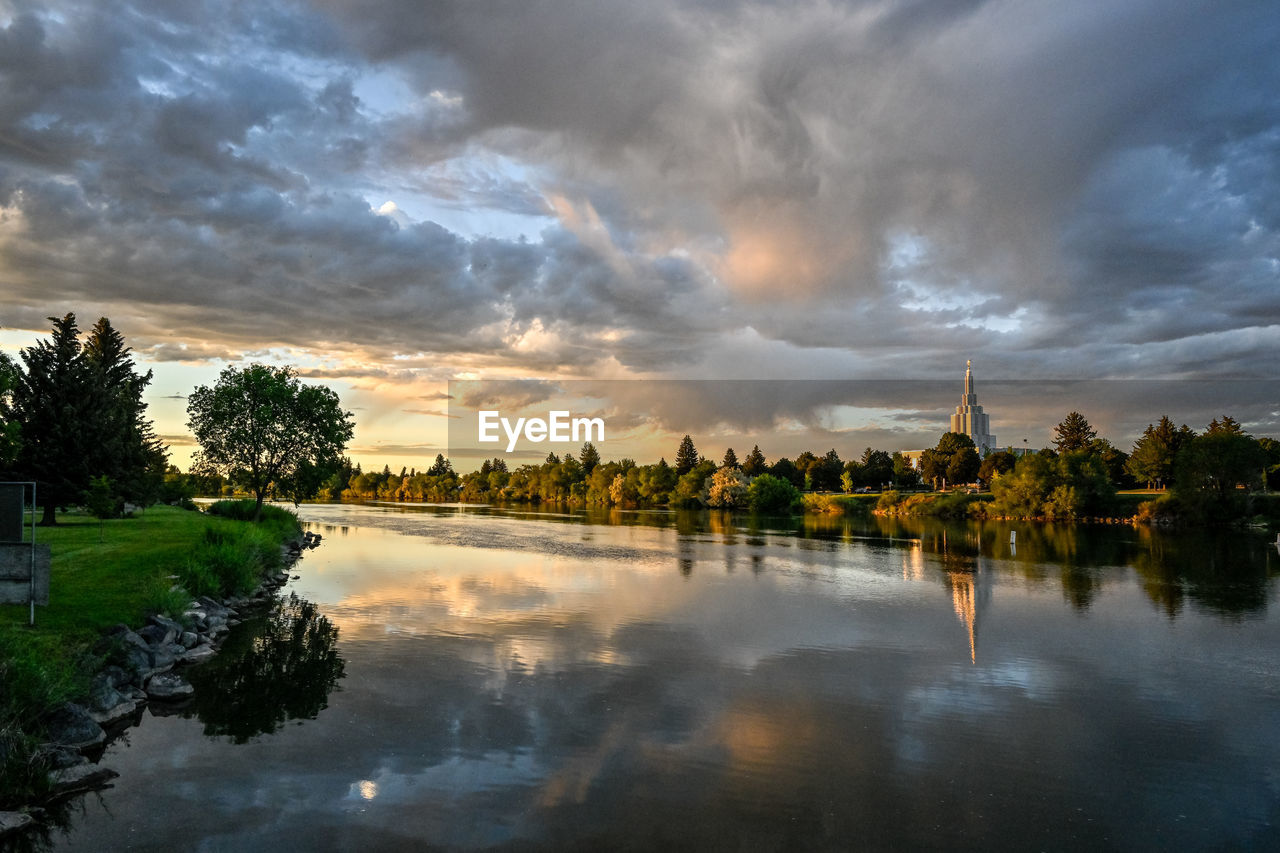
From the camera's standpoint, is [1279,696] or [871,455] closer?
[1279,696]

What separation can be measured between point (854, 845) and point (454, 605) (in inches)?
934

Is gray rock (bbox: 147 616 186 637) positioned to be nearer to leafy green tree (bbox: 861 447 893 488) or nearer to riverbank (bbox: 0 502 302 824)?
riverbank (bbox: 0 502 302 824)

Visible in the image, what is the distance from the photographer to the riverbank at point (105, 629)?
1368cm

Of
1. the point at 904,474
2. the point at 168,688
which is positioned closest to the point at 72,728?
the point at 168,688

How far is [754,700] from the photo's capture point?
19.3 meters

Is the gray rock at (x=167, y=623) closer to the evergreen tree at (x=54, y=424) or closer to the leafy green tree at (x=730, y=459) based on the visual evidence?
the evergreen tree at (x=54, y=424)

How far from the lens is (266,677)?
69.3ft

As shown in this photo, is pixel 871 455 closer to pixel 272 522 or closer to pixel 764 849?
pixel 272 522

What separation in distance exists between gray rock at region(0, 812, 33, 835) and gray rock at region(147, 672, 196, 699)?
6.84 m

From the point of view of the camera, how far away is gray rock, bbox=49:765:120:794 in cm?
1311

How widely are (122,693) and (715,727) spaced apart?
1391 centimetres

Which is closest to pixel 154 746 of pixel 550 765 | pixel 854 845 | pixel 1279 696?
pixel 550 765

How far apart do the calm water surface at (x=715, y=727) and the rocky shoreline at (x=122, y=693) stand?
57cm

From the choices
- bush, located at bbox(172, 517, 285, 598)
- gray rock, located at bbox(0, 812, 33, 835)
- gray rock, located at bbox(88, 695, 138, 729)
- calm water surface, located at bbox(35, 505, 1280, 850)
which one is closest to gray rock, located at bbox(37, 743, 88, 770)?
calm water surface, located at bbox(35, 505, 1280, 850)
